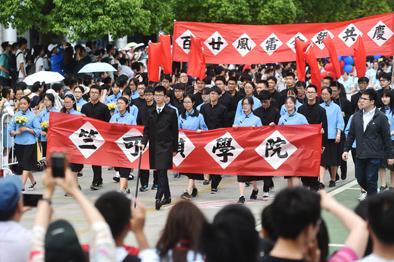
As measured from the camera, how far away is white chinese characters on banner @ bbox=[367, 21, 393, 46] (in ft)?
61.3

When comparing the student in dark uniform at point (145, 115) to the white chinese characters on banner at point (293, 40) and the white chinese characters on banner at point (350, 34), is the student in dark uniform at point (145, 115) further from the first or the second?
the white chinese characters on banner at point (350, 34)

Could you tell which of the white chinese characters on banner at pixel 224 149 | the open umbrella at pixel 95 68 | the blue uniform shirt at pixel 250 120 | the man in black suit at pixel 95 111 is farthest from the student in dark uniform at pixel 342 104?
the open umbrella at pixel 95 68

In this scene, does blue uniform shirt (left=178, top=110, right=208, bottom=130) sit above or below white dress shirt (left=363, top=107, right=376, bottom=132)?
below

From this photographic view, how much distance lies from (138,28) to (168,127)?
42.0 feet

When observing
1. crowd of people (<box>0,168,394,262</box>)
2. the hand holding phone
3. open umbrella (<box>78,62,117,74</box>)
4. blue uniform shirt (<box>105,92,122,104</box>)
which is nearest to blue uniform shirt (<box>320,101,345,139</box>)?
blue uniform shirt (<box>105,92,122,104</box>)

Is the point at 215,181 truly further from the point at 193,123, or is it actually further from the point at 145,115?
the point at 145,115

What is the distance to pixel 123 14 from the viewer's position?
25391 millimetres

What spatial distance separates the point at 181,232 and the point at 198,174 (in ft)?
30.9

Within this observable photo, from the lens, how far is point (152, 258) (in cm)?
538

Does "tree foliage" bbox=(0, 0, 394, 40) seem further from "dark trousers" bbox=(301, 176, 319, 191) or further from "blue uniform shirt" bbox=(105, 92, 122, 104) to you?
"dark trousers" bbox=(301, 176, 319, 191)

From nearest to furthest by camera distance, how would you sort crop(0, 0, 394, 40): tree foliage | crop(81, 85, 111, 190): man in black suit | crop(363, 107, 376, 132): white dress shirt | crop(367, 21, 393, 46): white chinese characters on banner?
crop(363, 107, 376, 132): white dress shirt < crop(81, 85, 111, 190): man in black suit < crop(367, 21, 393, 46): white chinese characters on banner < crop(0, 0, 394, 40): tree foliage

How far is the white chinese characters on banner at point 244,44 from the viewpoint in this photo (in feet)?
64.5

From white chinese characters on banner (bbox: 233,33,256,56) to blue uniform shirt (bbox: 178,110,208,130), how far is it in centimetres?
437

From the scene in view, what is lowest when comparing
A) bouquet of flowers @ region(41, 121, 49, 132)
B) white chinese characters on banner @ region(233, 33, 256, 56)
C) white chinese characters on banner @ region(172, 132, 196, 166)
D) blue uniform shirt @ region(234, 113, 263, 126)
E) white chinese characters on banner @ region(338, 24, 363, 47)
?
white chinese characters on banner @ region(172, 132, 196, 166)
